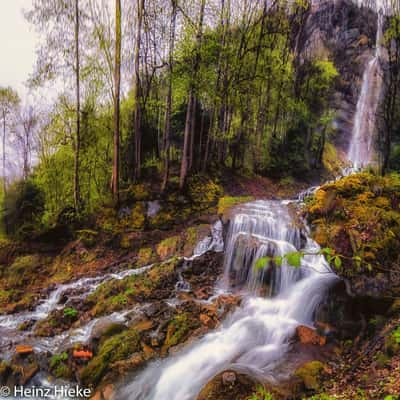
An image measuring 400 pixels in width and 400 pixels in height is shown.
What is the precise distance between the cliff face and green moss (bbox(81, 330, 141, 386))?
1108 inches

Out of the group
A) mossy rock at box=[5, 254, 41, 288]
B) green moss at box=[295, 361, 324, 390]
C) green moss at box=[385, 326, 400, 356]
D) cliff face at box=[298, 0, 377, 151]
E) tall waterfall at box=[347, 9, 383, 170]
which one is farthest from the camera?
cliff face at box=[298, 0, 377, 151]

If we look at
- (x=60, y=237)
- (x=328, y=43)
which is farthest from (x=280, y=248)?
(x=328, y=43)

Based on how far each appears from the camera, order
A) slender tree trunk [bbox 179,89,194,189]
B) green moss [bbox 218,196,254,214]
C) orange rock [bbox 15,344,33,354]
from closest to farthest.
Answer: orange rock [bbox 15,344,33,354]
green moss [bbox 218,196,254,214]
slender tree trunk [bbox 179,89,194,189]

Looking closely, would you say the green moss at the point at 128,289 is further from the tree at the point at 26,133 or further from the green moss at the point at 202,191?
the tree at the point at 26,133

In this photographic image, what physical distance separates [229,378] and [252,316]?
297cm

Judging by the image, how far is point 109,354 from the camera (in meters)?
5.75

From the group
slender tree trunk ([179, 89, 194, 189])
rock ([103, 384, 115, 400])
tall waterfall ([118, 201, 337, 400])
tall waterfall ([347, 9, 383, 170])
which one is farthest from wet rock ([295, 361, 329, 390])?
tall waterfall ([347, 9, 383, 170])

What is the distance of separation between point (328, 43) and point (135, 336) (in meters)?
36.4

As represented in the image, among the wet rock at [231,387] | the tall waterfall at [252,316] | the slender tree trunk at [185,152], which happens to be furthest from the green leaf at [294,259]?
the slender tree trunk at [185,152]

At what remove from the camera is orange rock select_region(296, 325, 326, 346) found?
5388 millimetres

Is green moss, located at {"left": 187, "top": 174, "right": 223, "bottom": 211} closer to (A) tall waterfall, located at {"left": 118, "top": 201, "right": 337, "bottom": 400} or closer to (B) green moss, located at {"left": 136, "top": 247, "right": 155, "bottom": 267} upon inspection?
(A) tall waterfall, located at {"left": 118, "top": 201, "right": 337, "bottom": 400}

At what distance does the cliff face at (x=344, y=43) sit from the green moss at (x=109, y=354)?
2814 cm

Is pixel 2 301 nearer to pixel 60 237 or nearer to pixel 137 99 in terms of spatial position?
pixel 60 237

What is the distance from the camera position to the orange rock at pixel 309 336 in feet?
17.7
